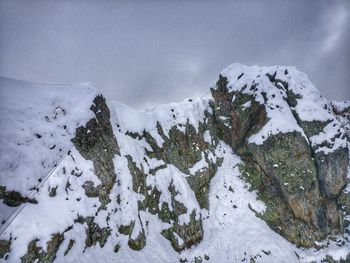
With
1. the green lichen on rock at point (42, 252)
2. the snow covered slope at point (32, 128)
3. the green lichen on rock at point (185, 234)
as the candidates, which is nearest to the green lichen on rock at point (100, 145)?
the snow covered slope at point (32, 128)

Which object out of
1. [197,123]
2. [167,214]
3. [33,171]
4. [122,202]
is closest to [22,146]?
[33,171]

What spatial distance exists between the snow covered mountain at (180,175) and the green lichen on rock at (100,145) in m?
0.10

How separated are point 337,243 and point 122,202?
19.1m

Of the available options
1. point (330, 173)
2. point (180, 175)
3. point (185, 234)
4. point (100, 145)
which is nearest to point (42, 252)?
point (100, 145)

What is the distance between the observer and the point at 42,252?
12.5 m

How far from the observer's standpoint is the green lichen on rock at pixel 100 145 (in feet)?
58.7

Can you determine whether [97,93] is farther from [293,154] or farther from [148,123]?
[293,154]

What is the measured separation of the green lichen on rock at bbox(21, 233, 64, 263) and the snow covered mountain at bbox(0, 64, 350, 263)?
52 millimetres

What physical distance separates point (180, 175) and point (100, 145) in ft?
28.5

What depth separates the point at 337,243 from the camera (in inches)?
834

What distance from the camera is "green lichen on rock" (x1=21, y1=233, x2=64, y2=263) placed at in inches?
476

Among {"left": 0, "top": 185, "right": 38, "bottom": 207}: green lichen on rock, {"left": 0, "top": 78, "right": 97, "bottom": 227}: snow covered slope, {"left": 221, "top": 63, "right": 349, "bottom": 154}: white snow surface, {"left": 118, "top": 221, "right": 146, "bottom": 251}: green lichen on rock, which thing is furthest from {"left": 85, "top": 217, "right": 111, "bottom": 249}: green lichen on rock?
{"left": 221, "top": 63, "right": 349, "bottom": 154}: white snow surface

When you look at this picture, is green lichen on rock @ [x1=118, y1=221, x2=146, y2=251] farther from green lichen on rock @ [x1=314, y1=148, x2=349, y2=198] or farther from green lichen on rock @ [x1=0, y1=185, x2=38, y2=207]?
green lichen on rock @ [x1=314, y1=148, x2=349, y2=198]

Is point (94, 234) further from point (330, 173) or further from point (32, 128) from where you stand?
point (330, 173)
